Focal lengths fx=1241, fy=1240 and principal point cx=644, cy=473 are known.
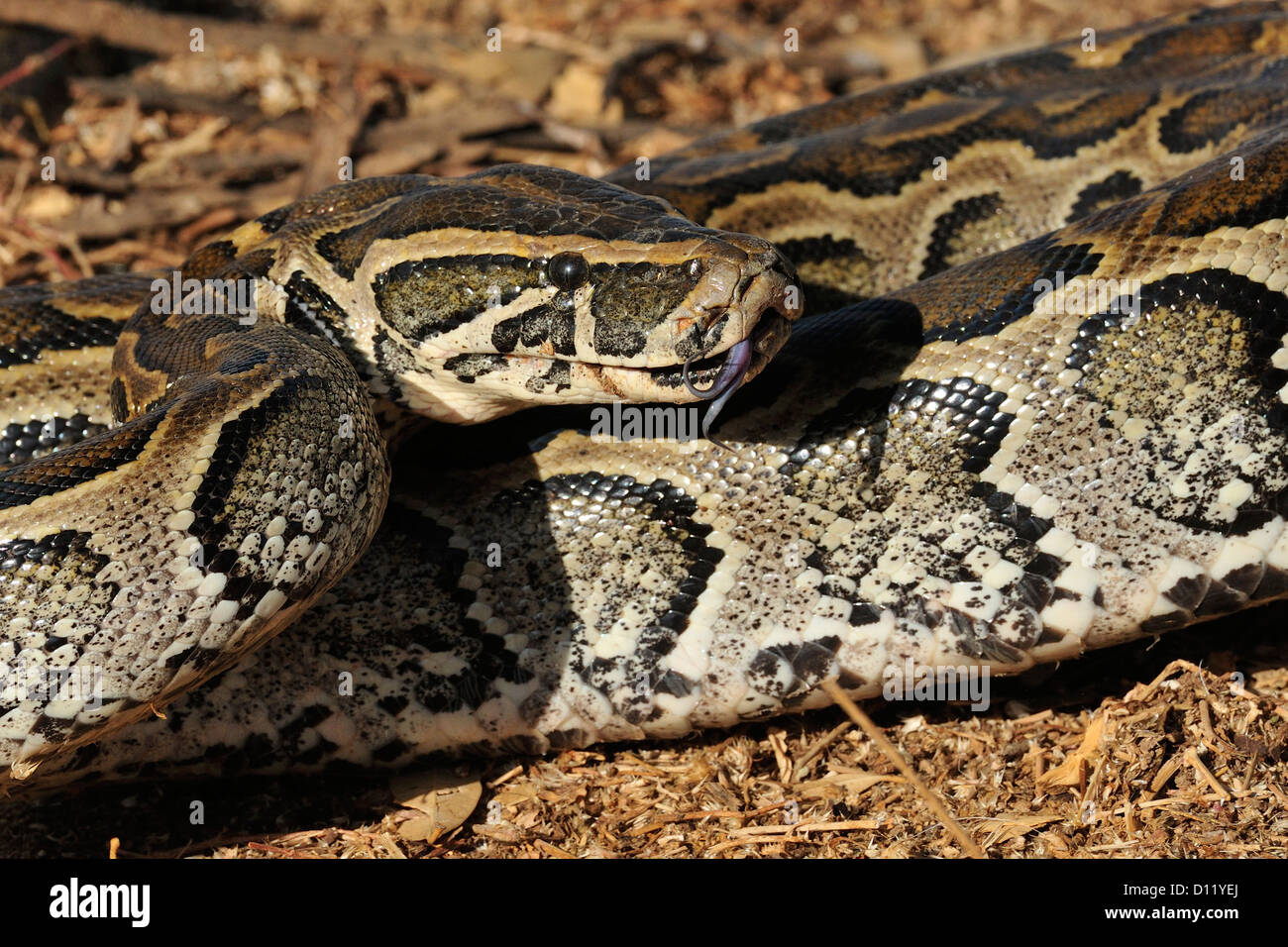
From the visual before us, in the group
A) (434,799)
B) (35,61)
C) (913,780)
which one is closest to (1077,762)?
(913,780)

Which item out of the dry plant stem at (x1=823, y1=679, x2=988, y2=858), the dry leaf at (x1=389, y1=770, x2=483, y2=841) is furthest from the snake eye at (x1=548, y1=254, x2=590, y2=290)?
the dry leaf at (x1=389, y1=770, x2=483, y2=841)

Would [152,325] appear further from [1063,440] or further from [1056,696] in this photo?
[1056,696]

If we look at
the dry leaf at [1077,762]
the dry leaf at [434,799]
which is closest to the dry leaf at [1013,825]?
the dry leaf at [1077,762]

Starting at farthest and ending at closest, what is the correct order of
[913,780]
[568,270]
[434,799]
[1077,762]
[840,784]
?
[434,799] → [840,784] → [1077,762] → [568,270] → [913,780]

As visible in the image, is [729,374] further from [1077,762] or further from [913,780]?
[1077,762]

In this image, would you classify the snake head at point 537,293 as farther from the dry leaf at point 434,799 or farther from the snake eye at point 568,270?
the dry leaf at point 434,799

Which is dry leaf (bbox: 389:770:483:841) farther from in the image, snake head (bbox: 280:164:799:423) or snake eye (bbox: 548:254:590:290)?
snake eye (bbox: 548:254:590:290)
